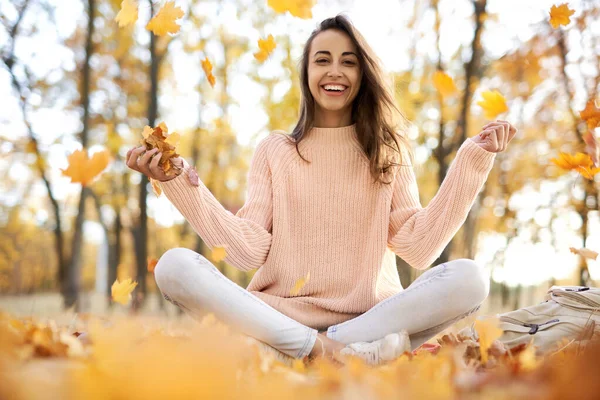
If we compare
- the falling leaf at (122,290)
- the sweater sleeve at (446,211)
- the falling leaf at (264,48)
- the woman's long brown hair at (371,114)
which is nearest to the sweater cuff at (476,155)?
the sweater sleeve at (446,211)

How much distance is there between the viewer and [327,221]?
2.68m

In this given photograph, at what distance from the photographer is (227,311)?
2.15 meters

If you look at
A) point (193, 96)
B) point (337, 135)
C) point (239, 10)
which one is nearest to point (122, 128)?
point (193, 96)

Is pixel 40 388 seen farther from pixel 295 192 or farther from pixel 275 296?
pixel 295 192

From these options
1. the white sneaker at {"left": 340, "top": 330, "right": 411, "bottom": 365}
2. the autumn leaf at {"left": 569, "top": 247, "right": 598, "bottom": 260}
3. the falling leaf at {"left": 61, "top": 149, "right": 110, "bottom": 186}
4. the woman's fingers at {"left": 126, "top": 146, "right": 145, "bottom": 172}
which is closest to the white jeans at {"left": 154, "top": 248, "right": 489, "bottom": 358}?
the white sneaker at {"left": 340, "top": 330, "right": 411, "bottom": 365}

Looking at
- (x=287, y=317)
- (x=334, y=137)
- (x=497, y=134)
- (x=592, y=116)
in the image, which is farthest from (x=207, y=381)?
(x=592, y=116)

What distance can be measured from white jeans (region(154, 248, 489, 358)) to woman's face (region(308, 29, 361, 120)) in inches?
39.5

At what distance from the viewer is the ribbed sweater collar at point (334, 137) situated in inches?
112

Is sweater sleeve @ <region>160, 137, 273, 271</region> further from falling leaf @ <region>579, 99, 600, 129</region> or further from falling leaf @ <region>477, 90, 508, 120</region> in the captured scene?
falling leaf @ <region>477, 90, 508, 120</region>

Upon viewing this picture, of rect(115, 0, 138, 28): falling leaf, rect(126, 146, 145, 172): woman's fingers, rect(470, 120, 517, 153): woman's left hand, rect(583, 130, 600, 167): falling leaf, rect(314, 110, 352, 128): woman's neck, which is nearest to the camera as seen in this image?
rect(126, 146, 145, 172): woman's fingers

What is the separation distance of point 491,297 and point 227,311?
703 centimetres

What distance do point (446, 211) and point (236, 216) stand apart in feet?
2.98

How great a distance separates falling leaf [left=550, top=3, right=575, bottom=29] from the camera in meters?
3.06

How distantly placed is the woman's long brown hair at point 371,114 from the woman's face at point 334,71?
0.15 feet
